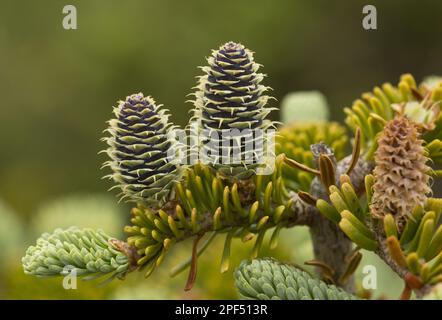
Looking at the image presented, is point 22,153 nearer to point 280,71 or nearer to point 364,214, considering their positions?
point 280,71

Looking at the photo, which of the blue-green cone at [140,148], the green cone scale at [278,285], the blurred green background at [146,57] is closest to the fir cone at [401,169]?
the green cone scale at [278,285]

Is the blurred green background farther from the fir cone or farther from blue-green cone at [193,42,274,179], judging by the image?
the fir cone

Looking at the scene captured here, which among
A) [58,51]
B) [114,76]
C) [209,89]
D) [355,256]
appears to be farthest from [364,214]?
[58,51]

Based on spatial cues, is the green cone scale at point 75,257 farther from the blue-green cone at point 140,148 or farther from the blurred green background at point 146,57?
the blurred green background at point 146,57

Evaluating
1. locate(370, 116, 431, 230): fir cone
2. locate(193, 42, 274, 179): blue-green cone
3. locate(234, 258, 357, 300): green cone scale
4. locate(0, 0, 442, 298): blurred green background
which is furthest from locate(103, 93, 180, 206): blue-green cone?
locate(0, 0, 442, 298): blurred green background

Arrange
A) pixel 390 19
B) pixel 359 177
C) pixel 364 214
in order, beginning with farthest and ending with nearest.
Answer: pixel 390 19 → pixel 359 177 → pixel 364 214

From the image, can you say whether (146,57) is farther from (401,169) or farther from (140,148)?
(401,169)

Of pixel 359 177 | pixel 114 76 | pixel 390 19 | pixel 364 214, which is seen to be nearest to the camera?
pixel 364 214
